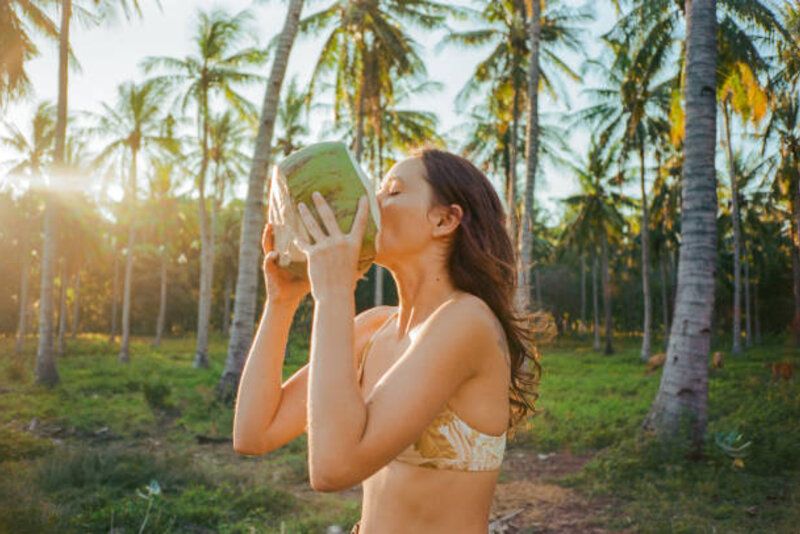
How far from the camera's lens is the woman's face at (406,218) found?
55.4 inches

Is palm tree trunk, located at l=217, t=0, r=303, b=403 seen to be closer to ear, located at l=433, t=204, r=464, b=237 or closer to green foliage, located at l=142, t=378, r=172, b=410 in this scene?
green foliage, located at l=142, t=378, r=172, b=410

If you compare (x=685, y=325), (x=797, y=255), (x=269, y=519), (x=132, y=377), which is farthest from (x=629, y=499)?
(x=797, y=255)

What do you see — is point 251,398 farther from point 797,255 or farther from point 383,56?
point 797,255

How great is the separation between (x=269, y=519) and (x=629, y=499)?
11.6 ft

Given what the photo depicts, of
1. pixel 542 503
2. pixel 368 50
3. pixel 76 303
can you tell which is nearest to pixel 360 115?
pixel 368 50

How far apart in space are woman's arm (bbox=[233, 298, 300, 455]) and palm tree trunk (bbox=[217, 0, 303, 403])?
9.09m

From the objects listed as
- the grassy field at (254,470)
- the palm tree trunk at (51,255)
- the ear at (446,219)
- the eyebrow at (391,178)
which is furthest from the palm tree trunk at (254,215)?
the ear at (446,219)

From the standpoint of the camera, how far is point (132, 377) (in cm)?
1572

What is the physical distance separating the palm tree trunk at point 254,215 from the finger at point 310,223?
9.36 m

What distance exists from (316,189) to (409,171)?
248 mm

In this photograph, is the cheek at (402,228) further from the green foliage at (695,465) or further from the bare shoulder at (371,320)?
the green foliage at (695,465)

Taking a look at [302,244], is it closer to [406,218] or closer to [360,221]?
[360,221]

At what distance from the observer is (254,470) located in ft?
24.1

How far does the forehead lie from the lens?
1438mm
